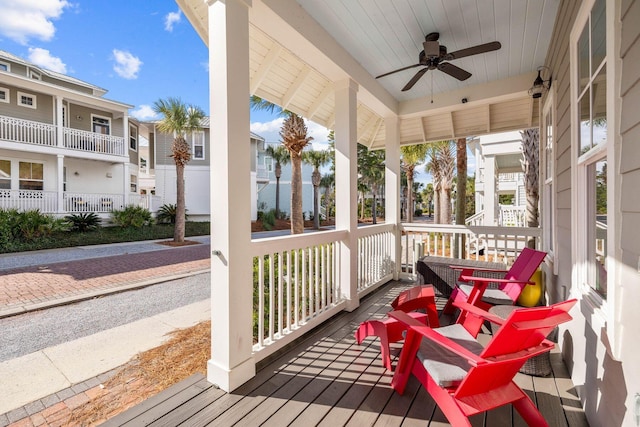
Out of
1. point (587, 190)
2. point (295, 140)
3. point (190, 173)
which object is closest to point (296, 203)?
point (295, 140)

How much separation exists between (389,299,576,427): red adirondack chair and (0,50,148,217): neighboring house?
1468 cm

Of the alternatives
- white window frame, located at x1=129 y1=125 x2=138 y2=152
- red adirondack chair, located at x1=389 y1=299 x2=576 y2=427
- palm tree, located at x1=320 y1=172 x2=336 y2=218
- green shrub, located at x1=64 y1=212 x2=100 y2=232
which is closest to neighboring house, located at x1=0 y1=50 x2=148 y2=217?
green shrub, located at x1=64 y1=212 x2=100 y2=232

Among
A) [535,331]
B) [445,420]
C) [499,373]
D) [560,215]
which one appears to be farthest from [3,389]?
[560,215]

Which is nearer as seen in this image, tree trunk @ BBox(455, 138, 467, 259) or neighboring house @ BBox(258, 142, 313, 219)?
tree trunk @ BBox(455, 138, 467, 259)

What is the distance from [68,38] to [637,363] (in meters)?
16.6

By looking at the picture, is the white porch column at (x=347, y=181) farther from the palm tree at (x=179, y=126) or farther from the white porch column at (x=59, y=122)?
the white porch column at (x=59, y=122)

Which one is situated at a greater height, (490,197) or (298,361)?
(490,197)

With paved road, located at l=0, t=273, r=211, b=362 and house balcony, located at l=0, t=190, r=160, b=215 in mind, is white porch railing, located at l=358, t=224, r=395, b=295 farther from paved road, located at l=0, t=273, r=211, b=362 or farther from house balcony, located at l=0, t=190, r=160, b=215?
house balcony, located at l=0, t=190, r=160, b=215

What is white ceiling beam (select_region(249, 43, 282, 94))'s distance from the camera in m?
3.49

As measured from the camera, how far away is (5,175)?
10.8m

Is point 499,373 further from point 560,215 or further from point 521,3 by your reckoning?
point 521,3

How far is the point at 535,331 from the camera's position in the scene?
1.63m

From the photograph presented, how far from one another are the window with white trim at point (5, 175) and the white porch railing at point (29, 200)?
71 centimetres

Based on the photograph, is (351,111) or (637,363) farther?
(351,111)
